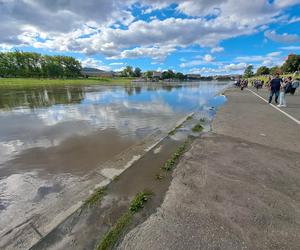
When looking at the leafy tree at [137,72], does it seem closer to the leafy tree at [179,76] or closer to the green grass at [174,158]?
the leafy tree at [179,76]

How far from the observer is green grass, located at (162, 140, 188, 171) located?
4.47m

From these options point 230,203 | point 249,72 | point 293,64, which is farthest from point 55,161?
point 249,72

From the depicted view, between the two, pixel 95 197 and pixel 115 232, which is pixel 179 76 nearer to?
pixel 95 197

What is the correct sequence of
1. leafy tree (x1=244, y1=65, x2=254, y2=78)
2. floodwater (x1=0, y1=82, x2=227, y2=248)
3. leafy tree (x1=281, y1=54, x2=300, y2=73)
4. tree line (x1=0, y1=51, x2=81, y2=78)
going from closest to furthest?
floodwater (x1=0, y1=82, x2=227, y2=248) < leafy tree (x1=281, y1=54, x2=300, y2=73) < tree line (x1=0, y1=51, x2=81, y2=78) < leafy tree (x1=244, y1=65, x2=254, y2=78)

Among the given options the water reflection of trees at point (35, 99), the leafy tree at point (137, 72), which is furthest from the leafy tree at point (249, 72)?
the water reflection of trees at point (35, 99)

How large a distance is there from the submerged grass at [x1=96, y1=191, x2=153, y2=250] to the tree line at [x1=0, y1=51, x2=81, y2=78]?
9815cm

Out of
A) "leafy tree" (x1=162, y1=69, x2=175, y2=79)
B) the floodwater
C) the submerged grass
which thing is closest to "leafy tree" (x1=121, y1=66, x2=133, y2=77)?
"leafy tree" (x1=162, y1=69, x2=175, y2=79)

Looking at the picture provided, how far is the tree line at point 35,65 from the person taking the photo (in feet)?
262

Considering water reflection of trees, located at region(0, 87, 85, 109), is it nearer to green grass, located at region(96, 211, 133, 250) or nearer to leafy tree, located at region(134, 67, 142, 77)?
green grass, located at region(96, 211, 133, 250)

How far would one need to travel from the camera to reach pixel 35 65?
290ft

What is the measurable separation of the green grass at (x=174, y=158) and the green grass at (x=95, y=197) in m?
1.55

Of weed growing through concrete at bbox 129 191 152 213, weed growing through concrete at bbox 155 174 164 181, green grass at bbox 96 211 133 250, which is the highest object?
green grass at bbox 96 211 133 250

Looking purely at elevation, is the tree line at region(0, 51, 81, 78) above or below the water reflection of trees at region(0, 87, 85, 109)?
above

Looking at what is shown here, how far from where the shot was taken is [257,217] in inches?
110
